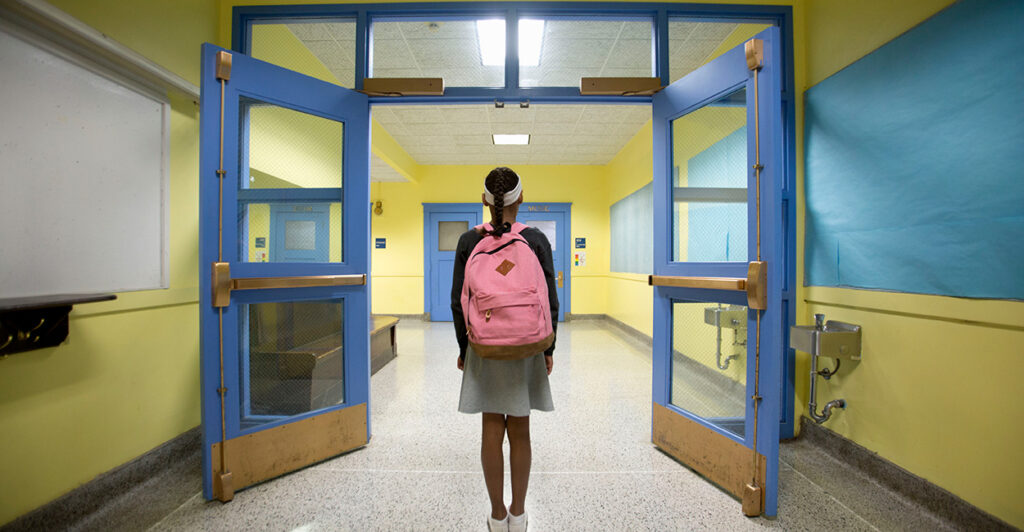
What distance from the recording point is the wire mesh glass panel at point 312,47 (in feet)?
7.71

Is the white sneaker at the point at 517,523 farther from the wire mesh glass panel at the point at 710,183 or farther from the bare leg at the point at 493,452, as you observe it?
the wire mesh glass panel at the point at 710,183

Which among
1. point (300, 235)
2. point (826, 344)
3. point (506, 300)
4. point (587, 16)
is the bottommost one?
point (826, 344)

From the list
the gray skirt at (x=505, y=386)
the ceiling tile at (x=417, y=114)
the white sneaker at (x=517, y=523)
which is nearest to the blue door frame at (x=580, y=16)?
the gray skirt at (x=505, y=386)

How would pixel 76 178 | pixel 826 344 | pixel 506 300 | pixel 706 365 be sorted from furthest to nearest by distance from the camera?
pixel 706 365, pixel 826 344, pixel 76 178, pixel 506 300

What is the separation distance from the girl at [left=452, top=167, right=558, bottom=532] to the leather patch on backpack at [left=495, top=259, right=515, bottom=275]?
116 millimetres

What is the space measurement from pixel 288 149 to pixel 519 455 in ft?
6.34

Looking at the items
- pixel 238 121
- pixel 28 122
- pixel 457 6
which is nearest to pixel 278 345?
pixel 238 121

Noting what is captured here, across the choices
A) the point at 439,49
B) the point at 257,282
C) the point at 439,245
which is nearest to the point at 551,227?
the point at 439,245

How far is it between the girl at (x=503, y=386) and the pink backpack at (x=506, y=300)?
0.25 ft

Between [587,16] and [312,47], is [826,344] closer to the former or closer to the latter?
[587,16]

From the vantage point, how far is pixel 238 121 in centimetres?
160

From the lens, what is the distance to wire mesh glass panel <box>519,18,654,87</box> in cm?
270

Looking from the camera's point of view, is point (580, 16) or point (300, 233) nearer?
point (300, 233)

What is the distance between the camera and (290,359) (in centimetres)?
191
